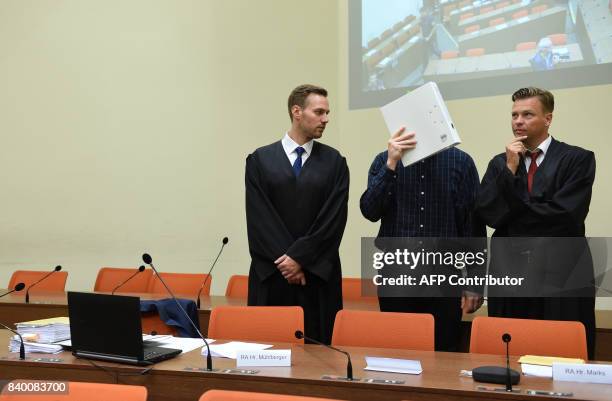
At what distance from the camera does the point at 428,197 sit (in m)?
3.03

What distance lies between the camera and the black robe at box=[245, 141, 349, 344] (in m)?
3.23

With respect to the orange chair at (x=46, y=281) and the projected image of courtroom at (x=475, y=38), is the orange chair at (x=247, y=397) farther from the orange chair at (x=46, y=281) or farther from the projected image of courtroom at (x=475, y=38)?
the orange chair at (x=46, y=281)

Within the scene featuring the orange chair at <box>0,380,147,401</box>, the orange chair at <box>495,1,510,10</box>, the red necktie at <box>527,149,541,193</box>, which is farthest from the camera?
the orange chair at <box>495,1,510,10</box>

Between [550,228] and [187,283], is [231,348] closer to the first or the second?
[550,228]

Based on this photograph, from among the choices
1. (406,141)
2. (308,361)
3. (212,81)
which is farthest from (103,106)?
(308,361)

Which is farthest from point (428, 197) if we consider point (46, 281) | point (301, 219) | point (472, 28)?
point (46, 281)

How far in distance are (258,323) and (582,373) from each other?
1336 millimetres

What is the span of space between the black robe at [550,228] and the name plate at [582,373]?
937 mm

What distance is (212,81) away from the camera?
6.02 m

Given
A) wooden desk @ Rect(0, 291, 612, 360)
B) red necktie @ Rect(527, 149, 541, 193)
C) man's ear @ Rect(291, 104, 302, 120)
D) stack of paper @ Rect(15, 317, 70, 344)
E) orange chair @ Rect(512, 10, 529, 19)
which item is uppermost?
orange chair @ Rect(512, 10, 529, 19)

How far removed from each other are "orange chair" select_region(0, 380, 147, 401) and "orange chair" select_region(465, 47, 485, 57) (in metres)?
3.75

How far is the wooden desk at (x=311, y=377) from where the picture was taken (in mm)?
1822

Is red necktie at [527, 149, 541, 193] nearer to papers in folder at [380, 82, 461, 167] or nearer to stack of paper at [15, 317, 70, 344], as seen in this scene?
papers in folder at [380, 82, 461, 167]

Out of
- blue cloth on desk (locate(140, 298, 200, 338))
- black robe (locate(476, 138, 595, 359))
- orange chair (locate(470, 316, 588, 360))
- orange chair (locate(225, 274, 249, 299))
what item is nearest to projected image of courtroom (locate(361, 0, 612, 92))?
black robe (locate(476, 138, 595, 359))
